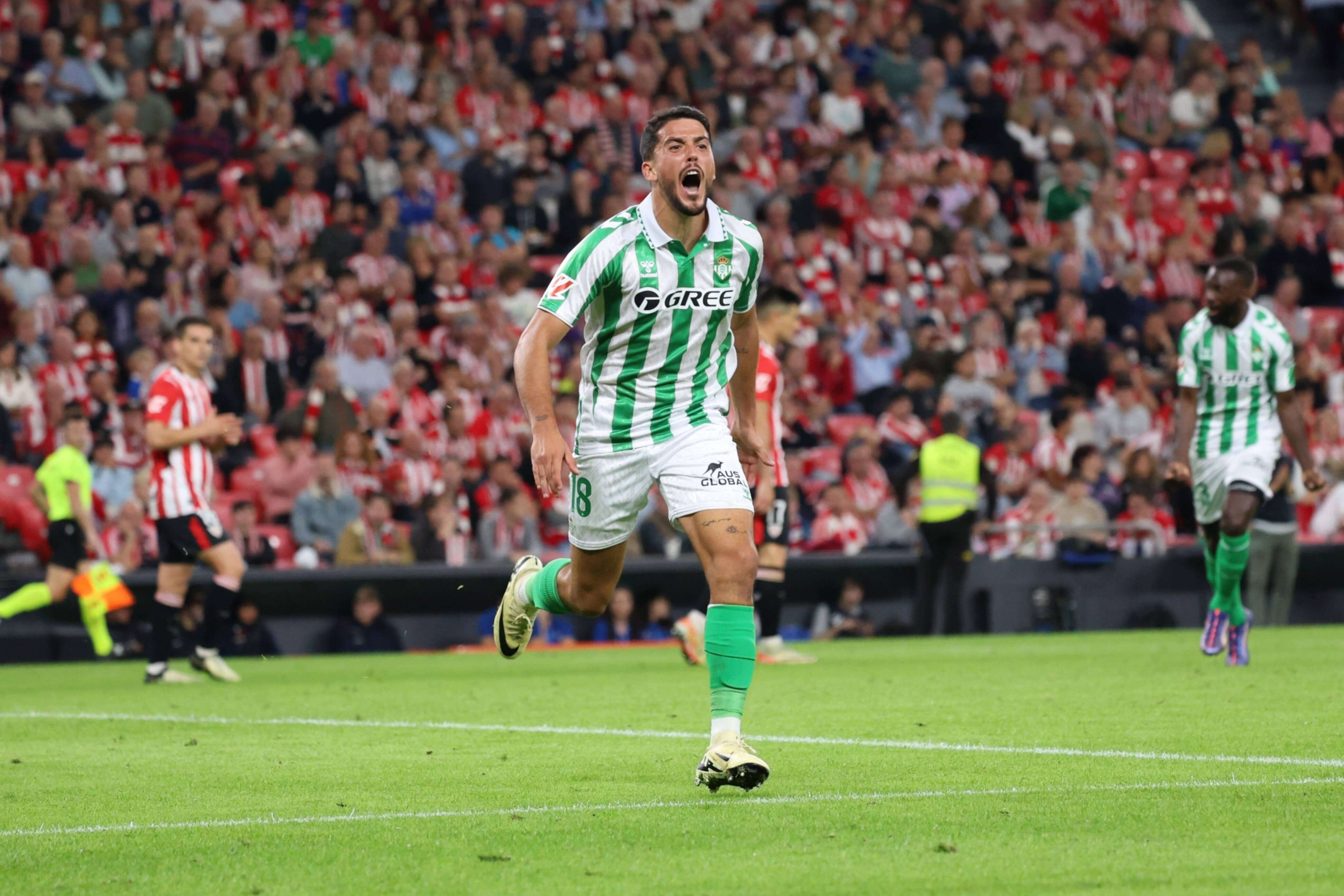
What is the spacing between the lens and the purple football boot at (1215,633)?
38.0ft

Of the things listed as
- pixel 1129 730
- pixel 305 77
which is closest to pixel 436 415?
pixel 305 77

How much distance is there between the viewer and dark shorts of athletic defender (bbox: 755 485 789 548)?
12.8 metres

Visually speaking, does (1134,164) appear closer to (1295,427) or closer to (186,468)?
(1295,427)

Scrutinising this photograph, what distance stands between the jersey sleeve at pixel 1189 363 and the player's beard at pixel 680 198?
19.3 feet

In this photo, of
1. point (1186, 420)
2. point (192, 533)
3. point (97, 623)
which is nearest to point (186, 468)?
point (192, 533)

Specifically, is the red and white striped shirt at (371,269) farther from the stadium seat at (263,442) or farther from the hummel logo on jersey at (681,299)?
the hummel logo on jersey at (681,299)

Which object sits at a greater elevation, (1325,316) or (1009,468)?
(1325,316)

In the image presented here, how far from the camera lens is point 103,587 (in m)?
14.7

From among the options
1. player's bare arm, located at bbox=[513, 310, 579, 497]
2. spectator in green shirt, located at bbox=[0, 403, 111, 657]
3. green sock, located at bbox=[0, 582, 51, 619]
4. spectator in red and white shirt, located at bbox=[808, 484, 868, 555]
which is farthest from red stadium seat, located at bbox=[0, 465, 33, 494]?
player's bare arm, located at bbox=[513, 310, 579, 497]

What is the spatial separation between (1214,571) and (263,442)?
30.1ft

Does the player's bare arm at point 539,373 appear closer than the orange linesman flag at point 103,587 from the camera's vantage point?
Yes

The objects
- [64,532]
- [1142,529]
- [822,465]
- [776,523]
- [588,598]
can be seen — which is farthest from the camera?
[822,465]

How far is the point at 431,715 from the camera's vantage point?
9414mm

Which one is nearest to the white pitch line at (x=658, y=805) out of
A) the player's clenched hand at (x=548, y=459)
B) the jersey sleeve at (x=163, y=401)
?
the player's clenched hand at (x=548, y=459)
